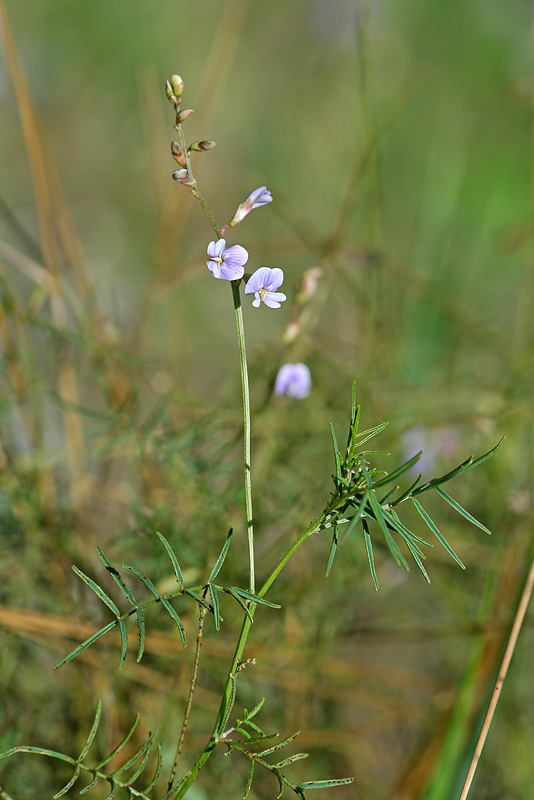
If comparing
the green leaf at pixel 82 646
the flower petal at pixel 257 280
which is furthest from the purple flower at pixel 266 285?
the green leaf at pixel 82 646

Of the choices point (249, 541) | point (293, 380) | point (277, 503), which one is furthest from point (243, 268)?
point (277, 503)

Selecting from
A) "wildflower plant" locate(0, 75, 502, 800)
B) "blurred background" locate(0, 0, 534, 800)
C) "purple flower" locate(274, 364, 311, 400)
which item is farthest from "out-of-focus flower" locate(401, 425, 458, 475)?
"wildflower plant" locate(0, 75, 502, 800)

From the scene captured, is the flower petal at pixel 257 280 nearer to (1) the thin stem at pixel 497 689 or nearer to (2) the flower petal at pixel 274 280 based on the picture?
(2) the flower petal at pixel 274 280

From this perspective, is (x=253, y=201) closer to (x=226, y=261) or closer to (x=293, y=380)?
(x=226, y=261)

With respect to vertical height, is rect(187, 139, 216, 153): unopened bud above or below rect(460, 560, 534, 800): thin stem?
above

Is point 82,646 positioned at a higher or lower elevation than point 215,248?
lower

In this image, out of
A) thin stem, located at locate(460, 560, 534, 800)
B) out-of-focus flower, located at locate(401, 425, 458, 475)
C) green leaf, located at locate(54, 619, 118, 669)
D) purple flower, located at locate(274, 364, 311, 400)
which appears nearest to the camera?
green leaf, located at locate(54, 619, 118, 669)

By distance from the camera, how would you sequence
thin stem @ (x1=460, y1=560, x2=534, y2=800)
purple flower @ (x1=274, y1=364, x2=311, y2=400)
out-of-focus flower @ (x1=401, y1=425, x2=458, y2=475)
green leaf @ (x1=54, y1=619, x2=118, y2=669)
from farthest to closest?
out-of-focus flower @ (x1=401, y1=425, x2=458, y2=475) < purple flower @ (x1=274, y1=364, x2=311, y2=400) < thin stem @ (x1=460, y1=560, x2=534, y2=800) < green leaf @ (x1=54, y1=619, x2=118, y2=669)

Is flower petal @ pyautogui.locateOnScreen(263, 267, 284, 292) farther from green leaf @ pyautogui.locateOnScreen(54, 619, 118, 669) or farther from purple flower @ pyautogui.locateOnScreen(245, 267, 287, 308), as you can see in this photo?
green leaf @ pyautogui.locateOnScreen(54, 619, 118, 669)
